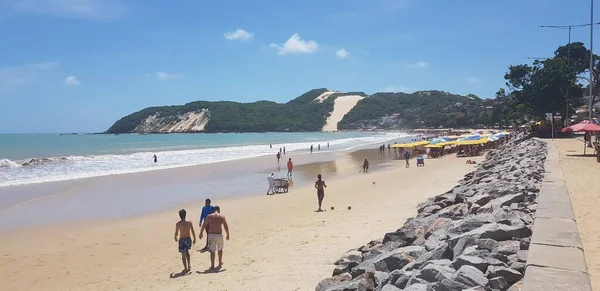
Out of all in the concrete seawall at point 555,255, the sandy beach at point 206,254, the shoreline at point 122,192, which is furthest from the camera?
the shoreline at point 122,192

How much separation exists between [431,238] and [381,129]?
525 feet

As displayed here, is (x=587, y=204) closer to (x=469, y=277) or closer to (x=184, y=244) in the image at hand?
(x=469, y=277)

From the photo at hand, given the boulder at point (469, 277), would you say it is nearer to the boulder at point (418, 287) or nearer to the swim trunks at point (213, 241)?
the boulder at point (418, 287)

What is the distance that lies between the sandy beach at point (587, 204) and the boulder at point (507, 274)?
82 cm

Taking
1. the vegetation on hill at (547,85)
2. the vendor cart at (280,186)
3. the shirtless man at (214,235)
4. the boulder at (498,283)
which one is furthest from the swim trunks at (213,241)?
the vegetation on hill at (547,85)

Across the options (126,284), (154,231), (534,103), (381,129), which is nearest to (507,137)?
(534,103)

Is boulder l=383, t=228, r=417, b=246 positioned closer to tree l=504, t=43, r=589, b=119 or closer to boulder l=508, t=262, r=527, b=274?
boulder l=508, t=262, r=527, b=274

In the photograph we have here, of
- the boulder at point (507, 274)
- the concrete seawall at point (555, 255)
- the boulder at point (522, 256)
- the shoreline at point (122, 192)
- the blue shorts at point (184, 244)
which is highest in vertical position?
the concrete seawall at point (555, 255)

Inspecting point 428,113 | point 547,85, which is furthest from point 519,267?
point 428,113

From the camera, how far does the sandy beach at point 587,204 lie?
16.9 feet

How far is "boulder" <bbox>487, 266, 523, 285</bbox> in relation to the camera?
408 centimetres

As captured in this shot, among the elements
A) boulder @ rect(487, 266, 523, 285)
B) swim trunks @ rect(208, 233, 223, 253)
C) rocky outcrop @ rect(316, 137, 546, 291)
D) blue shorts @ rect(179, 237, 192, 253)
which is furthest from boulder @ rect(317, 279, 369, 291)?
blue shorts @ rect(179, 237, 192, 253)

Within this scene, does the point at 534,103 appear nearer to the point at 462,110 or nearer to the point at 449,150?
the point at 449,150

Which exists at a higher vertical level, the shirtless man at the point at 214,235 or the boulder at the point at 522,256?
the boulder at the point at 522,256
